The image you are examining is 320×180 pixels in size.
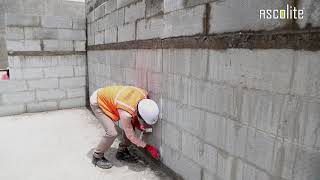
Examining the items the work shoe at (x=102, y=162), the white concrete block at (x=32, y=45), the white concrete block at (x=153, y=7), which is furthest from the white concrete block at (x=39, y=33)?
the work shoe at (x=102, y=162)

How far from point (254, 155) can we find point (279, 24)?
90cm

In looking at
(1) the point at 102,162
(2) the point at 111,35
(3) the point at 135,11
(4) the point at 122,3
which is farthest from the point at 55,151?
(4) the point at 122,3

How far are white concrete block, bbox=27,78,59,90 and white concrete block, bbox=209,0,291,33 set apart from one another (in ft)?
16.1

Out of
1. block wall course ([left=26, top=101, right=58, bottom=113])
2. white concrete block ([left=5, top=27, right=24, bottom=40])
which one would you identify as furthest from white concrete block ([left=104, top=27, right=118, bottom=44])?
block wall course ([left=26, top=101, right=58, bottom=113])

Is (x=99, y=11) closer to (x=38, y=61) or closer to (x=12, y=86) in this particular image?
(x=38, y=61)

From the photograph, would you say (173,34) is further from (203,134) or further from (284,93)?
(284,93)

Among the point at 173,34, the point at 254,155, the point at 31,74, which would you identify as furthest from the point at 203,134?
the point at 31,74

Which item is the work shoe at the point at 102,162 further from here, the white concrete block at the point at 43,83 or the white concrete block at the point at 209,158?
the white concrete block at the point at 43,83

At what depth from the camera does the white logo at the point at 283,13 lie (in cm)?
151

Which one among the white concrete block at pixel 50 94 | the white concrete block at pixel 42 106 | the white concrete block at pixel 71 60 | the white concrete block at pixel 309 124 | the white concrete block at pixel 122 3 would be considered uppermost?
the white concrete block at pixel 122 3

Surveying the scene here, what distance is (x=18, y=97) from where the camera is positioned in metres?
5.86

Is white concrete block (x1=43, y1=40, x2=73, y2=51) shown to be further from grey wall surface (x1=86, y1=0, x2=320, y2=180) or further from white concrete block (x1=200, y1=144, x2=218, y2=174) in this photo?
white concrete block (x1=200, y1=144, x2=218, y2=174)

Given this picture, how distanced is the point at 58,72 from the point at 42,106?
86 cm

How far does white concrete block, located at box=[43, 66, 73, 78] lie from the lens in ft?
20.1
